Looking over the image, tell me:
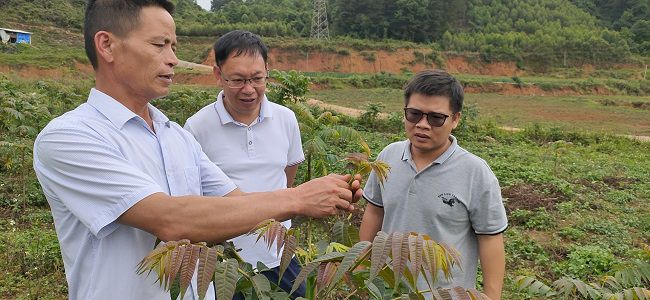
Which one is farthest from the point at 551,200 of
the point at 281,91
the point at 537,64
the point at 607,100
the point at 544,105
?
the point at 537,64

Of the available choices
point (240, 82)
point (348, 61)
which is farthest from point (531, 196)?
point (348, 61)

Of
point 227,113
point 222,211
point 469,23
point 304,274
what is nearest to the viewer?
point 304,274

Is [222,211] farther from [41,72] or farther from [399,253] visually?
[41,72]

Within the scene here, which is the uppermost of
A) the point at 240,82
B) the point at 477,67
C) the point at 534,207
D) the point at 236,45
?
the point at 236,45

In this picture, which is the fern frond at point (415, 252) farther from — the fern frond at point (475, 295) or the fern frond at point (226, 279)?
the fern frond at point (226, 279)

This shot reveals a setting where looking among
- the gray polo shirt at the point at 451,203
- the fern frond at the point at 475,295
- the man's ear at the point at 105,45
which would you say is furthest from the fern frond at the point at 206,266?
the gray polo shirt at the point at 451,203

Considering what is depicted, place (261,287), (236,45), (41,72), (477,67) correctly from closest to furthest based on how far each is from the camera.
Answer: (261,287), (236,45), (41,72), (477,67)

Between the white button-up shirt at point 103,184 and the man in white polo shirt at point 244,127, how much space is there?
3.52 feet

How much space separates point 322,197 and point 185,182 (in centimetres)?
51

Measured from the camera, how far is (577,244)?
21.4 feet

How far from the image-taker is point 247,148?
9.84 feet

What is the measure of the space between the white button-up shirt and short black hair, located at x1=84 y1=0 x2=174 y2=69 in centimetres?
18

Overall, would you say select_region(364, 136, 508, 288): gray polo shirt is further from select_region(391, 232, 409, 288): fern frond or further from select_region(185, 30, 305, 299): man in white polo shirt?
select_region(391, 232, 409, 288): fern frond

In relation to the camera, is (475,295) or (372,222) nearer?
(475,295)
